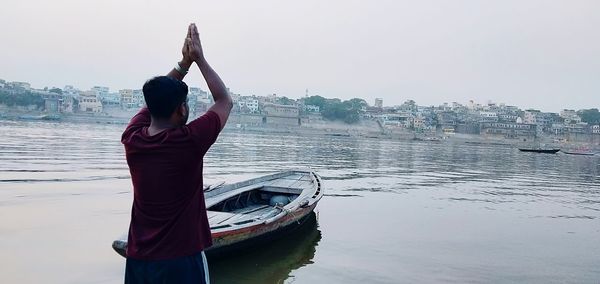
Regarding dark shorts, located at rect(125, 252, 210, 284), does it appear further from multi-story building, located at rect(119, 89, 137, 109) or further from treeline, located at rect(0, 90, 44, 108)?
multi-story building, located at rect(119, 89, 137, 109)

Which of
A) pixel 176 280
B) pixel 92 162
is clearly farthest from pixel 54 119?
pixel 176 280

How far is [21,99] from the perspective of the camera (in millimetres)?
102250

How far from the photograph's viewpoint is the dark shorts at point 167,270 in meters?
2.25

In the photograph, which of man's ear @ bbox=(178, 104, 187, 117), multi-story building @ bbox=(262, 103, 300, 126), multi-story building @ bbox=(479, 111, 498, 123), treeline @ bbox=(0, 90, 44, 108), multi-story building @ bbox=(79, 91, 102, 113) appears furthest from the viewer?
multi-story building @ bbox=(479, 111, 498, 123)

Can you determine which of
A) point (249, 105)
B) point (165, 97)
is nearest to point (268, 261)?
point (165, 97)

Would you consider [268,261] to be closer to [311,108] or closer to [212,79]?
[212,79]

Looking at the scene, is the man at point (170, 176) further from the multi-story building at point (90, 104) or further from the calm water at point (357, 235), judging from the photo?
the multi-story building at point (90, 104)

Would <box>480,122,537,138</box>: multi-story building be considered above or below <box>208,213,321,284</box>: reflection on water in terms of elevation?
above

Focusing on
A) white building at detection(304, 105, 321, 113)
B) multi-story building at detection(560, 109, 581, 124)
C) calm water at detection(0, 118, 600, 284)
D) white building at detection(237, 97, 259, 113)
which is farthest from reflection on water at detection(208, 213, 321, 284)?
multi-story building at detection(560, 109, 581, 124)

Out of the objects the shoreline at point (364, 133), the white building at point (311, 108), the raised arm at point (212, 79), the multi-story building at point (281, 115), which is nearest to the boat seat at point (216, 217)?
the raised arm at point (212, 79)

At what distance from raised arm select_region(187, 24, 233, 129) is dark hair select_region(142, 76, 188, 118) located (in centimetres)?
14

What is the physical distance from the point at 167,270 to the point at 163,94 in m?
0.75

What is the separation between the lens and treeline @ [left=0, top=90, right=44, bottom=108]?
99.9 meters

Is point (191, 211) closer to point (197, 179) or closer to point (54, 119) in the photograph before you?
point (197, 179)
